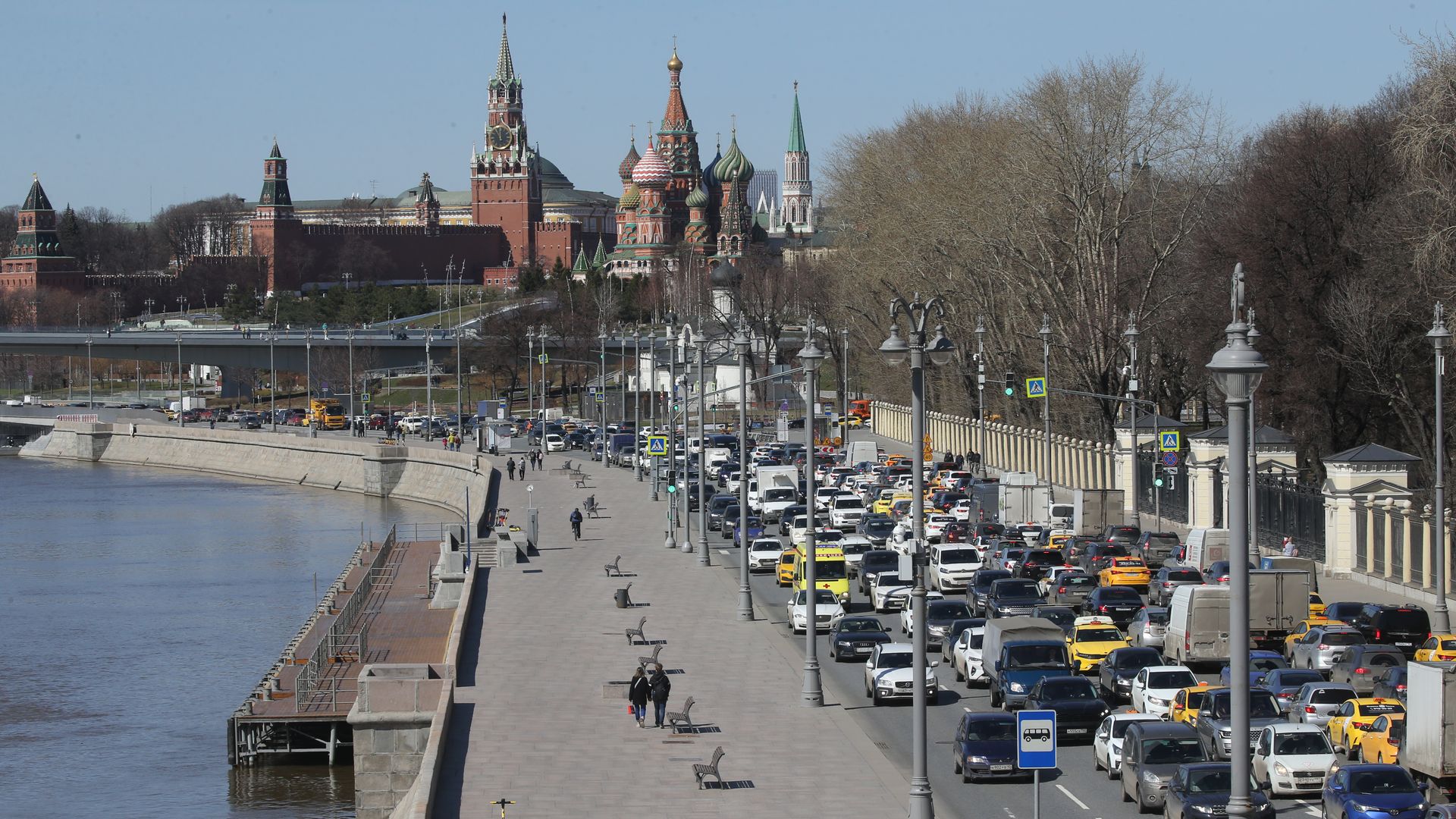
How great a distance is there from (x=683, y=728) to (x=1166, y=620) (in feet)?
35.1

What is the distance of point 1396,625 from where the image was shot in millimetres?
35062

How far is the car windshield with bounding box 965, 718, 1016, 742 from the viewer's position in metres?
26.6

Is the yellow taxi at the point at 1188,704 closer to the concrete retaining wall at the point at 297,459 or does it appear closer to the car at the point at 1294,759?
the car at the point at 1294,759

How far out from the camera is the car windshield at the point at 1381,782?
22219 mm

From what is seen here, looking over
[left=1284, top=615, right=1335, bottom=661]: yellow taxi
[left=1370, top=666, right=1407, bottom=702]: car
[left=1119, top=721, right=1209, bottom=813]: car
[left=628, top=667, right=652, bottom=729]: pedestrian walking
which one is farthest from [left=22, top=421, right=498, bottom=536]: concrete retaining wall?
[left=1119, top=721, right=1209, bottom=813]: car

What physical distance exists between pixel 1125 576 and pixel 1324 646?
12.1m

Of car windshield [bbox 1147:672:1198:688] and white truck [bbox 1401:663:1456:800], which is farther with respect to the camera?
car windshield [bbox 1147:672:1198:688]

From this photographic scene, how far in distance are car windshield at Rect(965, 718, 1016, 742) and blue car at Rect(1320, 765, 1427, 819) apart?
4866 mm

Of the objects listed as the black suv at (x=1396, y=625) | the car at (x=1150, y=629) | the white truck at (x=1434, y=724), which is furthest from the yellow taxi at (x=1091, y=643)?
the white truck at (x=1434, y=724)

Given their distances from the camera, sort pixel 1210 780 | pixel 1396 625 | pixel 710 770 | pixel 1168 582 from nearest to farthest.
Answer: pixel 1210 780 < pixel 710 770 < pixel 1396 625 < pixel 1168 582

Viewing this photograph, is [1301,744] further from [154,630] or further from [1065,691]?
[154,630]

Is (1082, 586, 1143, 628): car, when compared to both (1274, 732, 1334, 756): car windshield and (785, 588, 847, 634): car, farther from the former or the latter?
(1274, 732, 1334, 756): car windshield

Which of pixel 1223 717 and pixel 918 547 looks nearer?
pixel 918 547

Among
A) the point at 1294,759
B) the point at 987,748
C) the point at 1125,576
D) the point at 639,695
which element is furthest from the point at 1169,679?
the point at 1125,576
